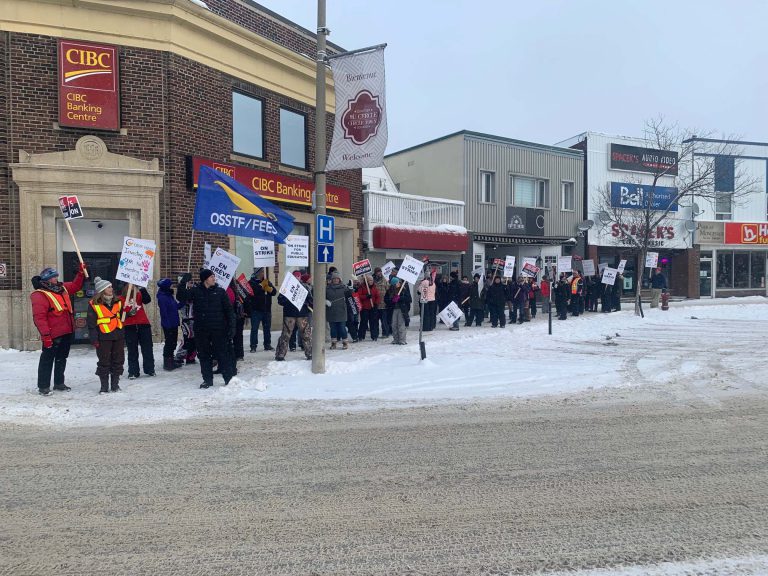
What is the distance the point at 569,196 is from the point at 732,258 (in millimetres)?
11936

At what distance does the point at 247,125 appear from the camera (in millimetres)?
15797

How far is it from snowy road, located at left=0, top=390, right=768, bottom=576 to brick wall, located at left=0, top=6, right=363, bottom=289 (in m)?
7.66

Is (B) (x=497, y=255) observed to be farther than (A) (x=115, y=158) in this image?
Yes

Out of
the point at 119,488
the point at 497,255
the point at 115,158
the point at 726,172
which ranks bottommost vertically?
the point at 119,488

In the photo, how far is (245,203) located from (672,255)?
2798 cm

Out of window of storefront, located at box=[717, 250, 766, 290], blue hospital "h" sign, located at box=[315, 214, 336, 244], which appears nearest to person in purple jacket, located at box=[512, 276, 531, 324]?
blue hospital "h" sign, located at box=[315, 214, 336, 244]

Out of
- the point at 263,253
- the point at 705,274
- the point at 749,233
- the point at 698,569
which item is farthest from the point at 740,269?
the point at 698,569

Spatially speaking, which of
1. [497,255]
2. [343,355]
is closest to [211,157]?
[343,355]

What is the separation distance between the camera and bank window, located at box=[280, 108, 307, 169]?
1681 centimetres

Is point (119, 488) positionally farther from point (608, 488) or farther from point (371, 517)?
point (608, 488)

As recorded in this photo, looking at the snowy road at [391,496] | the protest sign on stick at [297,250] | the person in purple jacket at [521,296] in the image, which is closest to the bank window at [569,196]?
the person in purple jacket at [521,296]

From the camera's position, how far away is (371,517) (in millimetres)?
4250

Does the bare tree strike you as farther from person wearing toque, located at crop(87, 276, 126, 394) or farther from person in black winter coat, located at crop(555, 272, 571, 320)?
→ person wearing toque, located at crop(87, 276, 126, 394)

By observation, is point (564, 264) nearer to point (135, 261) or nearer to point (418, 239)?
point (418, 239)
